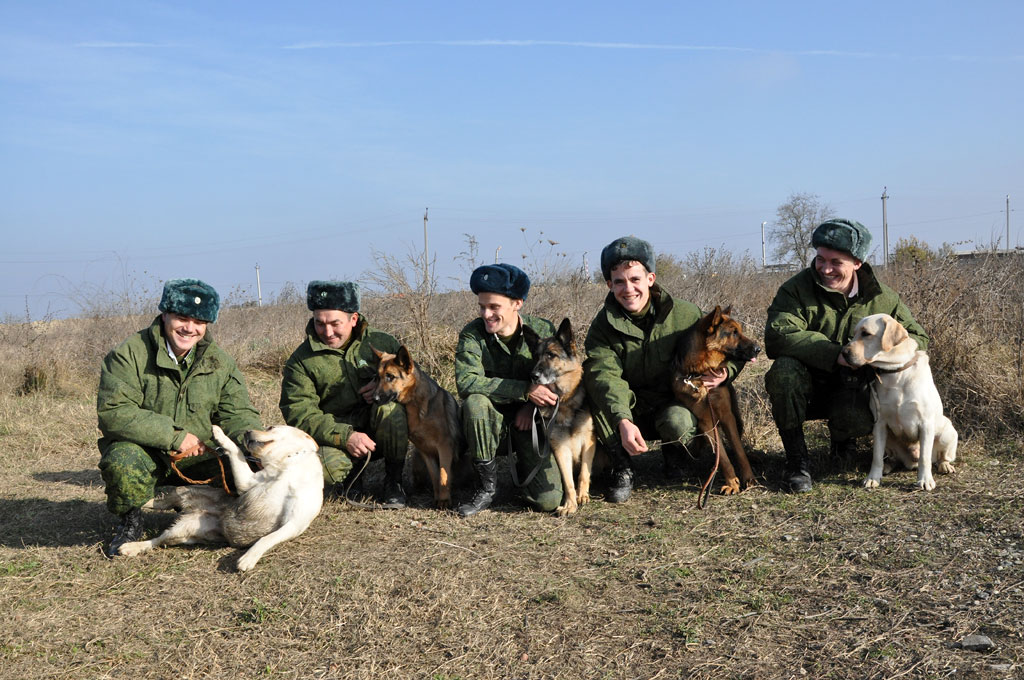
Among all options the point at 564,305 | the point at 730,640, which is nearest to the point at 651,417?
the point at 730,640

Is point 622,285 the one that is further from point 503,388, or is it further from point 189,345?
point 189,345

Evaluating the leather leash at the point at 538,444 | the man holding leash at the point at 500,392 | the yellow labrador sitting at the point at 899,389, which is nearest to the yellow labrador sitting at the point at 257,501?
the man holding leash at the point at 500,392

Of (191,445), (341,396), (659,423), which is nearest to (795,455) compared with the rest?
(659,423)

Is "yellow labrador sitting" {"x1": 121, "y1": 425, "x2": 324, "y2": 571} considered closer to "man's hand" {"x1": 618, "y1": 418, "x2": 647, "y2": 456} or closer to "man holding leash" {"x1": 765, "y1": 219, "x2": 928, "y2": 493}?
"man's hand" {"x1": 618, "y1": 418, "x2": 647, "y2": 456}

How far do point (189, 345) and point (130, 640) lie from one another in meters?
2.04

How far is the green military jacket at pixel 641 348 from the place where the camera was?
5.46 metres

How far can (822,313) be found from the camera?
18.1 feet

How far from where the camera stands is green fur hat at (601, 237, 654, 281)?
534 centimetres

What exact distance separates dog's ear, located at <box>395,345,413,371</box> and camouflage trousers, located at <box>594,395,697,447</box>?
141 cm

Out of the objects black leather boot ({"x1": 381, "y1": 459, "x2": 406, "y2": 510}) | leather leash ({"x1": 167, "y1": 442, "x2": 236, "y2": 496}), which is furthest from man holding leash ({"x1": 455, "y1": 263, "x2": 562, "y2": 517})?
leather leash ({"x1": 167, "y1": 442, "x2": 236, "y2": 496})

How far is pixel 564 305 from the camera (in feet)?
35.1

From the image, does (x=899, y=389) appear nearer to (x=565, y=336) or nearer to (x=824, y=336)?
(x=824, y=336)

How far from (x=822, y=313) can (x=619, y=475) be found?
1.93 meters

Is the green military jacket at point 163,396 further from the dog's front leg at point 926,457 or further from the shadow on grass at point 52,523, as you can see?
the dog's front leg at point 926,457
